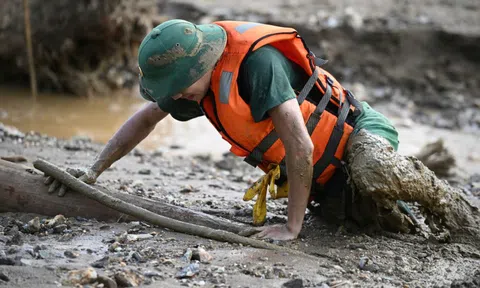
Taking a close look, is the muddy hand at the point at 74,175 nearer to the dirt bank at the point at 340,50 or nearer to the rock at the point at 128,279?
the rock at the point at 128,279

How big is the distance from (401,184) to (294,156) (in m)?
0.66

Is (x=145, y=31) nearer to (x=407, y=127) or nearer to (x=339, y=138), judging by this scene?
(x=407, y=127)

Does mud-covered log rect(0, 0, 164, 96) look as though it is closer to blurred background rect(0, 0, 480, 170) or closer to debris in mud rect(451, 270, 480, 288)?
blurred background rect(0, 0, 480, 170)

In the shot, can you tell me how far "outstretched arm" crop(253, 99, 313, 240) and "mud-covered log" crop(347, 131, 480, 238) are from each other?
1.14ft

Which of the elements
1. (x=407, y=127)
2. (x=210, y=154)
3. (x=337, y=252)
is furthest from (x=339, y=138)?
(x=407, y=127)

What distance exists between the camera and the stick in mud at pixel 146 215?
4141mm

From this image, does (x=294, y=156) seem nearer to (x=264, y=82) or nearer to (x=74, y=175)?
(x=264, y=82)

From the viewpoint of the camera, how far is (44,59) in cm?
1096

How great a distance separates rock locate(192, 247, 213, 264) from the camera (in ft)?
12.7

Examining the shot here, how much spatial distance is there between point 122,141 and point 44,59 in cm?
678

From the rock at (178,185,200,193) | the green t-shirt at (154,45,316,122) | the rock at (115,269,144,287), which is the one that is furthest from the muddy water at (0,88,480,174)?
the rock at (115,269,144,287)

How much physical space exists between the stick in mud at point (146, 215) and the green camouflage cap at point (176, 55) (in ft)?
2.33

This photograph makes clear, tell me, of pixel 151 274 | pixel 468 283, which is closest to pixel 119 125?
pixel 151 274

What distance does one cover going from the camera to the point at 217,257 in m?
3.92
